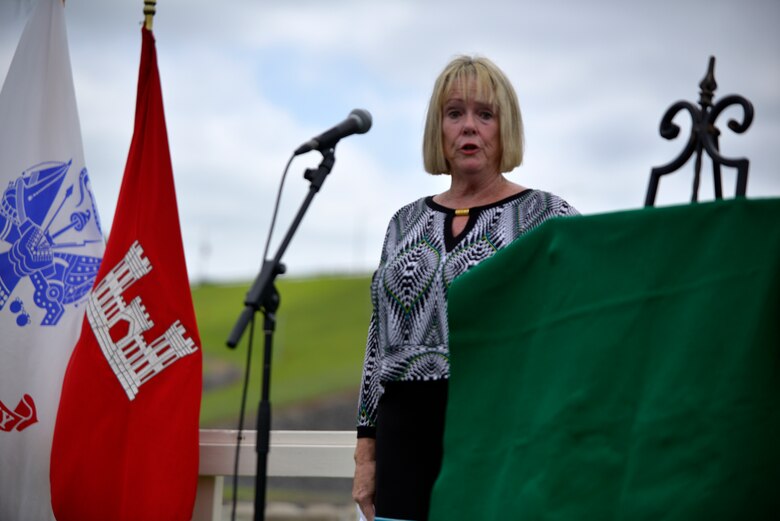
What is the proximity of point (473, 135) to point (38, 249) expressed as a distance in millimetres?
1689

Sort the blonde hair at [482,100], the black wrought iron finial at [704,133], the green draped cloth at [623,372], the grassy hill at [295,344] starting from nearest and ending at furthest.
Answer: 1. the green draped cloth at [623,372]
2. the black wrought iron finial at [704,133]
3. the blonde hair at [482,100]
4. the grassy hill at [295,344]

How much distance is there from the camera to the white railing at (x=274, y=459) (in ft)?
10.5

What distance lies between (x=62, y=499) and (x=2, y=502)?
0.31m

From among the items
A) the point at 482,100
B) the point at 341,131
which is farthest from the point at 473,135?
the point at 341,131

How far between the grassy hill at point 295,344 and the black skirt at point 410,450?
3212 centimetres

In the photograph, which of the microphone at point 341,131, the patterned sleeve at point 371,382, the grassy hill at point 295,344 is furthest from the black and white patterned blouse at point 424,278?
the grassy hill at point 295,344

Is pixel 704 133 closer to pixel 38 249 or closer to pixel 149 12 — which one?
pixel 149 12

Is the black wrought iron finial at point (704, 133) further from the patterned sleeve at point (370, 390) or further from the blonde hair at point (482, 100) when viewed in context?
the patterned sleeve at point (370, 390)

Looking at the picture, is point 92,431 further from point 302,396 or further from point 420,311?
point 302,396

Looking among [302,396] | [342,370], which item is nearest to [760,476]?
[302,396]

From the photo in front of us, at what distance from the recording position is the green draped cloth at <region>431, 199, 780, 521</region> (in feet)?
4.16

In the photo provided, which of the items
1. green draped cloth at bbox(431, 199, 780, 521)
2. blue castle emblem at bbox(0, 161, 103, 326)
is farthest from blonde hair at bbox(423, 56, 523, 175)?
blue castle emblem at bbox(0, 161, 103, 326)

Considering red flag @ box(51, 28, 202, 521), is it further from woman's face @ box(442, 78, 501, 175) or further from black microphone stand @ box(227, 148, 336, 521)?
woman's face @ box(442, 78, 501, 175)

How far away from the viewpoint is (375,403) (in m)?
2.31
